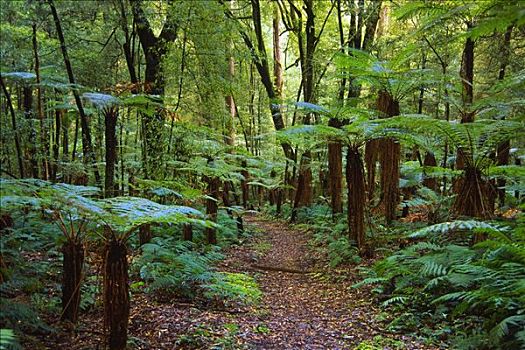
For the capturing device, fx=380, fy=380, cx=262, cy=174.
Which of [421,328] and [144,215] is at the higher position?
[144,215]

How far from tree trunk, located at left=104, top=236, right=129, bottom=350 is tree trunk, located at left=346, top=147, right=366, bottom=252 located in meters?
4.44

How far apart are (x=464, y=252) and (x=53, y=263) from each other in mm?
5065

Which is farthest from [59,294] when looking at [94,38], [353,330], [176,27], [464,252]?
[94,38]

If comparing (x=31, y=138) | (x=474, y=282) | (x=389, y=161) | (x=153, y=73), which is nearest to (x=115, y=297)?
(x=474, y=282)

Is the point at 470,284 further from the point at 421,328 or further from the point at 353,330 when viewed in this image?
the point at 353,330

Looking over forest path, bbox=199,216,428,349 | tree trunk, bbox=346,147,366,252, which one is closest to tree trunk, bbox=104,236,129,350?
forest path, bbox=199,216,428,349

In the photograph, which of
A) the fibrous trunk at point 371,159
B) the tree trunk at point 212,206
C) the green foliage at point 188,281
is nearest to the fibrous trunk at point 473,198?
the green foliage at point 188,281

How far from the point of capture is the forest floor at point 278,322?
3477mm

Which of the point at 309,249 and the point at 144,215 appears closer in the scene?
the point at 144,215

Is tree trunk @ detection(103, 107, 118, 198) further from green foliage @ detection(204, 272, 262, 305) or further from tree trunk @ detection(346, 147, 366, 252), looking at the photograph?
tree trunk @ detection(346, 147, 366, 252)

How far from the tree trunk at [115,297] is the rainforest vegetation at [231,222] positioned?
11 mm

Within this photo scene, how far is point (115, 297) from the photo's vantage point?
3.06 metres

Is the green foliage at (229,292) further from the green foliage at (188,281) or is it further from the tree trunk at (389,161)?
the tree trunk at (389,161)

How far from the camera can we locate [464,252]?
4383mm
